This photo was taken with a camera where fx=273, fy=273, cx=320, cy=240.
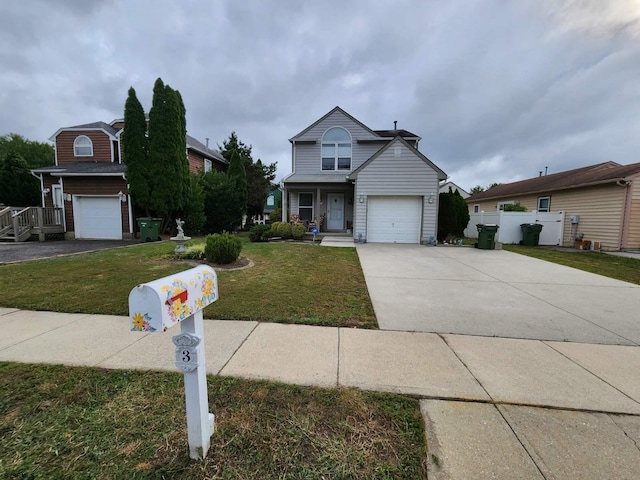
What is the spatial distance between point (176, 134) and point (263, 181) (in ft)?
42.0

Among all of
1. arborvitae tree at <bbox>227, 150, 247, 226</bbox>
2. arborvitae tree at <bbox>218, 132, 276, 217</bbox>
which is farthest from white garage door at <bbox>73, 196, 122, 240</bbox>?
arborvitae tree at <bbox>218, 132, 276, 217</bbox>

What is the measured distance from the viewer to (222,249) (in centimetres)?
720

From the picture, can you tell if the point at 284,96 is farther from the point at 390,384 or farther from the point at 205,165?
the point at 390,384

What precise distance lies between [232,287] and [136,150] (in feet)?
37.6

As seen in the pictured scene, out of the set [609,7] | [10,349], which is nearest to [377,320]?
[10,349]

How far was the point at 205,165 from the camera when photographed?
20.6m

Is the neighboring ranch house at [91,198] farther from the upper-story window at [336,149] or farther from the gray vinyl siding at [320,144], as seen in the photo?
the upper-story window at [336,149]

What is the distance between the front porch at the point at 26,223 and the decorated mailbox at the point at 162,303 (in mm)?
17254

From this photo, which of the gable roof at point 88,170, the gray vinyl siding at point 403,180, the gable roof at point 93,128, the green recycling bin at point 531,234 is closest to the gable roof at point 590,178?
the green recycling bin at point 531,234

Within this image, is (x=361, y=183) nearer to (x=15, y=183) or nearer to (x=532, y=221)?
(x=532, y=221)

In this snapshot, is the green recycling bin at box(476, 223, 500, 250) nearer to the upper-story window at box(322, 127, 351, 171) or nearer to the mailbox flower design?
the upper-story window at box(322, 127, 351, 171)

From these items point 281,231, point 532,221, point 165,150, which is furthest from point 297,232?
point 532,221

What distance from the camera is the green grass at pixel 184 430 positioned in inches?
61.9

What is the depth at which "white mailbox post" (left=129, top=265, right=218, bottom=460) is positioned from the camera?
122 cm
